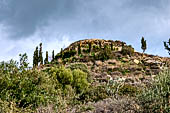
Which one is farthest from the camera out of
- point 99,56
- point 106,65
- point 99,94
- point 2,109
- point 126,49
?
point 126,49

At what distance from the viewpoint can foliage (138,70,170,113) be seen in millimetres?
4750

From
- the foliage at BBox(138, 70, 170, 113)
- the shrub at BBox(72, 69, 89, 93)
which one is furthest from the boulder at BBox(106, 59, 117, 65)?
the foliage at BBox(138, 70, 170, 113)

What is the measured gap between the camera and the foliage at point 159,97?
4.75 metres

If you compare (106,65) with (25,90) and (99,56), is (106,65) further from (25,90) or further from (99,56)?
(25,90)

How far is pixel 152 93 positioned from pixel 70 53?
1635 inches

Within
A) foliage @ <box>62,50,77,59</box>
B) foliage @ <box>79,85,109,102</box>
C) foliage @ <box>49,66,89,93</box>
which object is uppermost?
foliage @ <box>62,50,77,59</box>

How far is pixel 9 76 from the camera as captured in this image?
8117 millimetres

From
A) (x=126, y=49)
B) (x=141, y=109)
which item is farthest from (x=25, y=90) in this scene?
(x=126, y=49)

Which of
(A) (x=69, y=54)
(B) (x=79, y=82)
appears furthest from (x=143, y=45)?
(B) (x=79, y=82)

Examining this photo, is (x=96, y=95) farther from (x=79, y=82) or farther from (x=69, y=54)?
(x=69, y=54)

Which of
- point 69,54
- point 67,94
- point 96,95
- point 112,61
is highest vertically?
point 69,54

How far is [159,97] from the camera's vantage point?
4941 mm

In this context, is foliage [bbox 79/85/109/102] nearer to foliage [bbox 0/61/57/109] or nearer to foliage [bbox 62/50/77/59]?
foliage [bbox 0/61/57/109]

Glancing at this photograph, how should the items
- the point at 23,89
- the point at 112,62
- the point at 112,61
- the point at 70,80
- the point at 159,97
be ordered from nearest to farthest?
the point at 159,97
the point at 23,89
the point at 70,80
the point at 112,62
the point at 112,61
